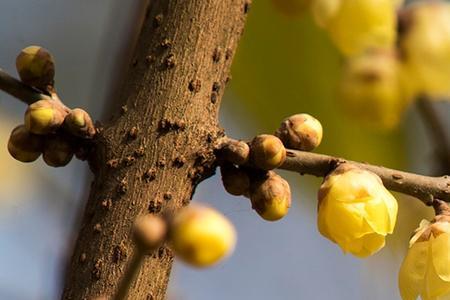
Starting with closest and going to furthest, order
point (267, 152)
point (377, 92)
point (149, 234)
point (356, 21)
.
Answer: point (149, 234) < point (267, 152) < point (356, 21) < point (377, 92)

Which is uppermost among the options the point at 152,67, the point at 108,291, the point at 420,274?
the point at 152,67

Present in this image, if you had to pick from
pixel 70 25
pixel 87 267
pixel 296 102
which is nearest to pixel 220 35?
pixel 87 267

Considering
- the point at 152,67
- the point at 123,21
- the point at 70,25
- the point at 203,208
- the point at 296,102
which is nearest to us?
the point at 203,208

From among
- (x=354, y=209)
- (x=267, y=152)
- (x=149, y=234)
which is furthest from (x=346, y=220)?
(x=149, y=234)

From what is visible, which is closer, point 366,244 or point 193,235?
point 193,235

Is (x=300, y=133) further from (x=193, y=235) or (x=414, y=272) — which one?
(x=193, y=235)

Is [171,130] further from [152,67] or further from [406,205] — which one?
[406,205]

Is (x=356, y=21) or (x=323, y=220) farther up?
(x=356, y=21)
